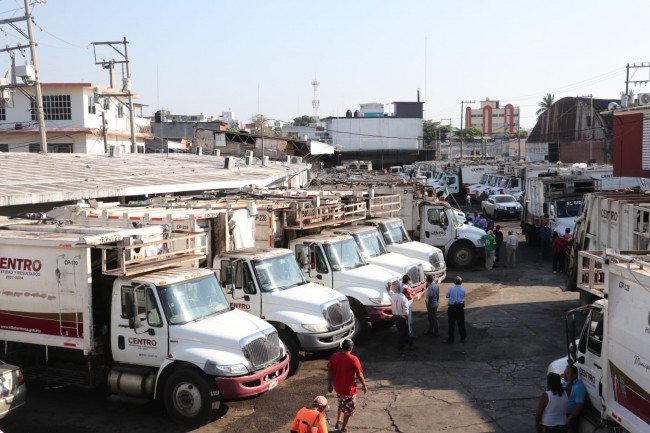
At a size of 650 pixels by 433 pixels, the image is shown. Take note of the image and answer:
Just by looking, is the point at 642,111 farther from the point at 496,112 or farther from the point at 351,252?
the point at 496,112

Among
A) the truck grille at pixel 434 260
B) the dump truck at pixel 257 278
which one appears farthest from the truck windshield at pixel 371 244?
the dump truck at pixel 257 278

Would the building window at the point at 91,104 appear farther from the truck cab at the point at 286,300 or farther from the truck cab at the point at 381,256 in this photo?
the truck cab at the point at 286,300

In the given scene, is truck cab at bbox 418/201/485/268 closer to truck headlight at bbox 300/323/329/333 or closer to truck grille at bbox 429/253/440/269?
truck grille at bbox 429/253/440/269

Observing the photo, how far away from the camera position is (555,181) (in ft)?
85.5

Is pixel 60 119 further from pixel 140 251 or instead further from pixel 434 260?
pixel 140 251

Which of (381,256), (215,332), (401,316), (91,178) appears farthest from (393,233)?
(215,332)

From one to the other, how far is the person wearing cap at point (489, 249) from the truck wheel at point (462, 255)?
18.3 inches

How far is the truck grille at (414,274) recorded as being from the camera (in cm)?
1648

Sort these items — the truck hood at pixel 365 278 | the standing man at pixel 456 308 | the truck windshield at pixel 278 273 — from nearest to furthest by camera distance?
the truck windshield at pixel 278 273
the standing man at pixel 456 308
the truck hood at pixel 365 278

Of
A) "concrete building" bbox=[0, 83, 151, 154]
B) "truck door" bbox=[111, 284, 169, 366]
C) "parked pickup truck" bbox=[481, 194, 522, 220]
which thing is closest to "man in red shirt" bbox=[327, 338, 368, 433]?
"truck door" bbox=[111, 284, 169, 366]

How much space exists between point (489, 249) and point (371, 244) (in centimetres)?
747

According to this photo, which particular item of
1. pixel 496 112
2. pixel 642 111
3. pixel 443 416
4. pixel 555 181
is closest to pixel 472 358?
pixel 443 416

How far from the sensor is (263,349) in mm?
10367

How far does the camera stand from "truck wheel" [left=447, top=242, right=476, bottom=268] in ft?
77.7
